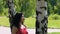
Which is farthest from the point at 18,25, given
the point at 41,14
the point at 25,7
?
the point at 25,7

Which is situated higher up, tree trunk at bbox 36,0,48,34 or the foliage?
tree trunk at bbox 36,0,48,34

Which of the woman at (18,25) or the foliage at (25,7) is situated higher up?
the woman at (18,25)

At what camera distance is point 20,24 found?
5266 millimetres

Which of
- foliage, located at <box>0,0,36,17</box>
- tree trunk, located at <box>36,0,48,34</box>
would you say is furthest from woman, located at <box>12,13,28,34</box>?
foliage, located at <box>0,0,36,17</box>

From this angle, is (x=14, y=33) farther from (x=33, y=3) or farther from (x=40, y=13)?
(x=33, y=3)

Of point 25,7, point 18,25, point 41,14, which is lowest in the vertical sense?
point 25,7

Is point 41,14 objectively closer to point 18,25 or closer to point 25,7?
point 18,25

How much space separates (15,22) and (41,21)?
0.53m

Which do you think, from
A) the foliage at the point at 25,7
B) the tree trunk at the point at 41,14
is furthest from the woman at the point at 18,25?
the foliage at the point at 25,7

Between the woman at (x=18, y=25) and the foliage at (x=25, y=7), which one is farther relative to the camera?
the foliage at (x=25, y=7)

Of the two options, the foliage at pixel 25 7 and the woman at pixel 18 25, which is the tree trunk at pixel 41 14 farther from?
the foliage at pixel 25 7

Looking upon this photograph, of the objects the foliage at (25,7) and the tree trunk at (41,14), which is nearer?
the tree trunk at (41,14)

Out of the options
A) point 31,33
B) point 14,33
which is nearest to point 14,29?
point 14,33

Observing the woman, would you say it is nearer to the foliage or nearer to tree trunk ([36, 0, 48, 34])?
tree trunk ([36, 0, 48, 34])
